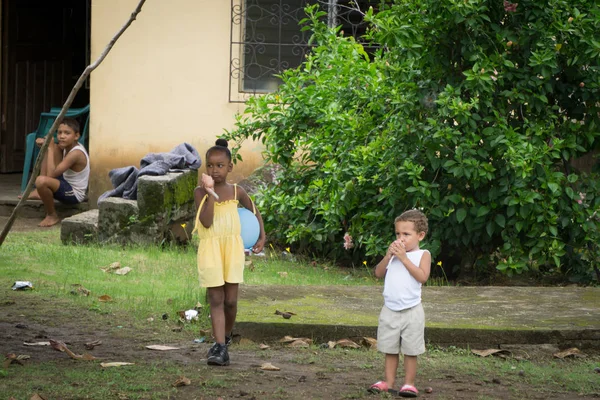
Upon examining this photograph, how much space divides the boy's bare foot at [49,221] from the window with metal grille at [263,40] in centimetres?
242

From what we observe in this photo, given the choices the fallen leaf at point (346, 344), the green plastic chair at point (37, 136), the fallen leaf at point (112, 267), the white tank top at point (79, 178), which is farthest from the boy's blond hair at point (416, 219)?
the green plastic chair at point (37, 136)

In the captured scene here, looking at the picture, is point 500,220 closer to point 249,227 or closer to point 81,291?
point 249,227

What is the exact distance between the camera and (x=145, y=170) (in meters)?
9.34

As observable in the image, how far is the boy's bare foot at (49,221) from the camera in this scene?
1058 cm

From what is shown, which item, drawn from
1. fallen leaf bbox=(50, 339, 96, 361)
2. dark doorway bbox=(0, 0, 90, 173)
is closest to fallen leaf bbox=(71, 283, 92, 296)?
fallen leaf bbox=(50, 339, 96, 361)

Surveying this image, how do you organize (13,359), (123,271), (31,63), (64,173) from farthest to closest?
(31,63) < (64,173) < (123,271) < (13,359)

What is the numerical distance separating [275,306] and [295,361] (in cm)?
83

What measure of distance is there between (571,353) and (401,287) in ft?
4.91

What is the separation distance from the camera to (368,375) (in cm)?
498

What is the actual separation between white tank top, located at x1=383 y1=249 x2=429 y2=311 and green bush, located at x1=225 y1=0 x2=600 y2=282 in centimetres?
277

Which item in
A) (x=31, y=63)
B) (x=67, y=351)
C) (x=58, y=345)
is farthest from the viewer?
(x=31, y=63)

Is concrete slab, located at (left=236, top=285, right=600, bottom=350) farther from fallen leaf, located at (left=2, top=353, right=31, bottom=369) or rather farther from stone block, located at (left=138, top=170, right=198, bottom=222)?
stone block, located at (left=138, top=170, right=198, bottom=222)

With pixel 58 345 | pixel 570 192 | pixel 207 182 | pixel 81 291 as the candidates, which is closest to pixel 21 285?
pixel 81 291

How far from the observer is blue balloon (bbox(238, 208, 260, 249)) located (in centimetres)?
548
